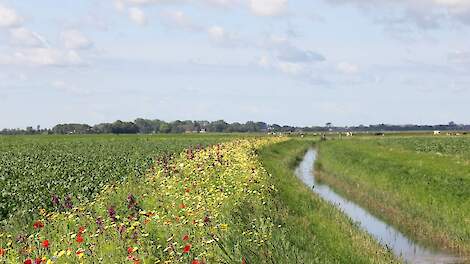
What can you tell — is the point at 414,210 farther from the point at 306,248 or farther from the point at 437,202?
the point at 306,248

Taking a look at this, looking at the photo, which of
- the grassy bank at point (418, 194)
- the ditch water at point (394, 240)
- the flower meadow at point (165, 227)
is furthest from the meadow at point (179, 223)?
the grassy bank at point (418, 194)

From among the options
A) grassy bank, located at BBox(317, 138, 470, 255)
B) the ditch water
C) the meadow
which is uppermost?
the meadow

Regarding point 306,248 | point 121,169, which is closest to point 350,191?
point 121,169

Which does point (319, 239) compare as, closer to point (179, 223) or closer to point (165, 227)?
point (179, 223)

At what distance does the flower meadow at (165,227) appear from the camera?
976 cm

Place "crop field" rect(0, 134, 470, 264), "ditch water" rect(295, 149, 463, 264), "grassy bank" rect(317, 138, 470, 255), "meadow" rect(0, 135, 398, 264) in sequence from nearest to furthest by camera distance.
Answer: "meadow" rect(0, 135, 398, 264) → "crop field" rect(0, 134, 470, 264) → "ditch water" rect(295, 149, 463, 264) → "grassy bank" rect(317, 138, 470, 255)

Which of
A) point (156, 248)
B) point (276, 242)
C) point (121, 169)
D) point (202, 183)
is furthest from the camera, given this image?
point (121, 169)

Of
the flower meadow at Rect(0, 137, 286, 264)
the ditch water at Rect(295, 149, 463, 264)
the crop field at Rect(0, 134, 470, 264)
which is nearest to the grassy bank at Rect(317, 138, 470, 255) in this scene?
the crop field at Rect(0, 134, 470, 264)

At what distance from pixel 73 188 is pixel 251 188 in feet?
24.7

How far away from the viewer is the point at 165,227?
11719mm

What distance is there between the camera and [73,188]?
864 inches

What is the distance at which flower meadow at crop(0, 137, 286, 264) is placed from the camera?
9758mm

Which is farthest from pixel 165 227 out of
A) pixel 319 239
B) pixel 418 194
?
pixel 418 194

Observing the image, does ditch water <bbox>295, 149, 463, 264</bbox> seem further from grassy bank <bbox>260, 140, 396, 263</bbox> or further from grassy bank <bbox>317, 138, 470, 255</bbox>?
grassy bank <bbox>260, 140, 396, 263</bbox>
